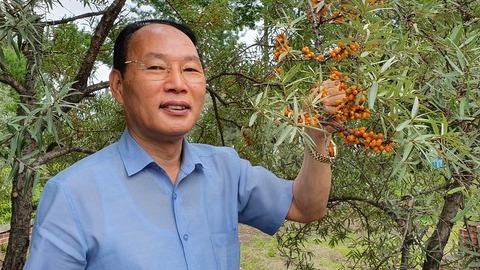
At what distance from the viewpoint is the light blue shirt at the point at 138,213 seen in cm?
119

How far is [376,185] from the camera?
244cm

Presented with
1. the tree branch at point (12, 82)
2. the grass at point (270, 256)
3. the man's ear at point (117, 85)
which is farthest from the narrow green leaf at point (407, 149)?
the grass at point (270, 256)

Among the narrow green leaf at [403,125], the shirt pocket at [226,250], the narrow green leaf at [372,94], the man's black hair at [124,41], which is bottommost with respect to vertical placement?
the shirt pocket at [226,250]

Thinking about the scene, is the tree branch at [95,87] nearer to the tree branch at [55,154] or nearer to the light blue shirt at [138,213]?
the tree branch at [55,154]

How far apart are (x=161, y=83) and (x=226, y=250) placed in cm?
42

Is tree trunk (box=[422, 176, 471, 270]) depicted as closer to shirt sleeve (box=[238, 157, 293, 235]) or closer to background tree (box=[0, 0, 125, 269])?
shirt sleeve (box=[238, 157, 293, 235])

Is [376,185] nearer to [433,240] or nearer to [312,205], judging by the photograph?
[433,240]

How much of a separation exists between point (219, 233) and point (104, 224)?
→ 292 mm

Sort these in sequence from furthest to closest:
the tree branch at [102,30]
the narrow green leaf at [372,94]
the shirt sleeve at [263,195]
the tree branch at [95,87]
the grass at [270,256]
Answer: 1. the grass at [270,256]
2. the tree branch at [95,87]
3. the tree branch at [102,30]
4. the shirt sleeve at [263,195]
5. the narrow green leaf at [372,94]

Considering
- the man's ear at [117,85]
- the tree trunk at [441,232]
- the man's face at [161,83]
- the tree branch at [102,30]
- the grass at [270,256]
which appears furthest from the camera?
the grass at [270,256]

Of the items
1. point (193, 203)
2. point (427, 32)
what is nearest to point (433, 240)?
point (427, 32)

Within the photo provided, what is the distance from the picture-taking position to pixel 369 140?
3.79 feet

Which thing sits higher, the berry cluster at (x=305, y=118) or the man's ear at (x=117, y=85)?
the man's ear at (x=117, y=85)

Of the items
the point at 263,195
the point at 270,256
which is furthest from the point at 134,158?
the point at 270,256
